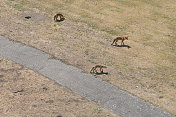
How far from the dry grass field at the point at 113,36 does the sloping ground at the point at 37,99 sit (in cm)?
218

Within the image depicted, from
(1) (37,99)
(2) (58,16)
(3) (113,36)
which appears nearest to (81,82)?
(1) (37,99)

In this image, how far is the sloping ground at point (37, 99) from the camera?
13.0 metres

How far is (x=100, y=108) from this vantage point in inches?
526

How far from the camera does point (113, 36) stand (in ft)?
65.5

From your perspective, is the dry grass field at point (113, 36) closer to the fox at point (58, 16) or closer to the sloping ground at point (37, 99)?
the fox at point (58, 16)

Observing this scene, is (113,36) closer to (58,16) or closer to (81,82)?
(58,16)

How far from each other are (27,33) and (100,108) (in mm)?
8595

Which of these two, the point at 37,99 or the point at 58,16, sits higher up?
the point at 58,16

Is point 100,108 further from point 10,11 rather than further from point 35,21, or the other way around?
point 10,11

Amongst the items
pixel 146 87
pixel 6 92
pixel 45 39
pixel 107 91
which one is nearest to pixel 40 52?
pixel 45 39

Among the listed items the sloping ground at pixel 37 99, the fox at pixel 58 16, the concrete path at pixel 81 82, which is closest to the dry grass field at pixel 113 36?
the fox at pixel 58 16

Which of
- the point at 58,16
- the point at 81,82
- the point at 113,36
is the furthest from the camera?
the point at 58,16

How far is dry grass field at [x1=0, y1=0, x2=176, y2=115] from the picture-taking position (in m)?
15.5

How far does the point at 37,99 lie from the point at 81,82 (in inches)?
94.8
